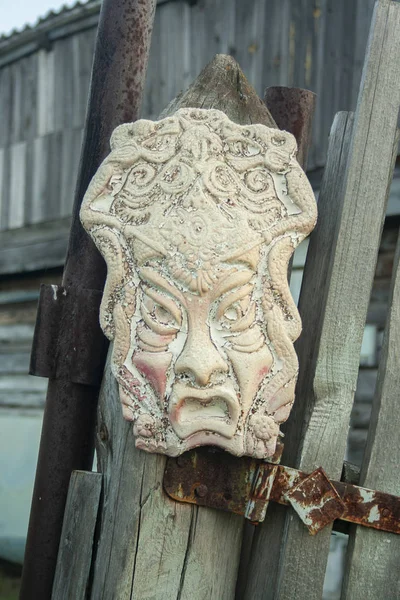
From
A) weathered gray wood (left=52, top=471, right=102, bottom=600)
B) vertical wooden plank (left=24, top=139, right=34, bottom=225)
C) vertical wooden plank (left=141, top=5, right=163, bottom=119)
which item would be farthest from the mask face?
vertical wooden plank (left=24, top=139, right=34, bottom=225)

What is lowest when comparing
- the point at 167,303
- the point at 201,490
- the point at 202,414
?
the point at 201,490

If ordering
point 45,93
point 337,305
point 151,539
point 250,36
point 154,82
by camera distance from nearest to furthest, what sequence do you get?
point 151,539 → point 337,305 → point 250,36 → point 154,82 → point 45,93

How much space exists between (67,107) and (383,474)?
5144 mm

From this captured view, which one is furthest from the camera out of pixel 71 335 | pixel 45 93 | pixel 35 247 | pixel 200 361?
pixel 45 93

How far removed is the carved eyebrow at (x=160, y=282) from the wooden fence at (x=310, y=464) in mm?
276

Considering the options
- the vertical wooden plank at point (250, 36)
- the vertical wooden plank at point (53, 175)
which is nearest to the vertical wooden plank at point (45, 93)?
the vertical wooden plank at point (53, 175)

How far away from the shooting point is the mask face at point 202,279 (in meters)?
1.72

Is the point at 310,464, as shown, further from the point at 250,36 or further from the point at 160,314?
the point at 250,36

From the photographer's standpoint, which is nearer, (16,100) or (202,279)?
(202,279)

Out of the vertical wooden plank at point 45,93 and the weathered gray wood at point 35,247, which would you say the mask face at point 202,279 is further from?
the vertical wooden plank at point 45,93

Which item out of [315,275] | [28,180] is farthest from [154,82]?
[315,275]

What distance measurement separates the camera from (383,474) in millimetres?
1890

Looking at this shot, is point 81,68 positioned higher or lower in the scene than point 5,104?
higher

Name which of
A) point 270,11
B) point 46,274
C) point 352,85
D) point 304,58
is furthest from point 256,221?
point 46,274
